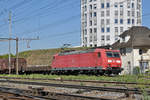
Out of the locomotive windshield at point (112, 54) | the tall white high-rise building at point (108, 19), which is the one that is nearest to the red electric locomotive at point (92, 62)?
the locomotive windshield at point (112, 54)

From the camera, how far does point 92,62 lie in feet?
92.9

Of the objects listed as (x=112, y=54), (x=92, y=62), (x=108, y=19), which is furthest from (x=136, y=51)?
(x=108, y=19)

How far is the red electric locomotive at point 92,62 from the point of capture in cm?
2723

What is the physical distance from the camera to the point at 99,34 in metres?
77.5

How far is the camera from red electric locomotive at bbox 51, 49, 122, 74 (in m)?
27.2

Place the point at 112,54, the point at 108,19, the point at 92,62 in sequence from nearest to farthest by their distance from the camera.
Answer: the point at 92,62 → the point at 112,54 → the point at 108,19

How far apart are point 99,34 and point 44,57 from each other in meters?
19.2

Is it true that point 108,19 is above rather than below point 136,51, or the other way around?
above

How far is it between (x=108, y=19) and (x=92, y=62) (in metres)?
50.3

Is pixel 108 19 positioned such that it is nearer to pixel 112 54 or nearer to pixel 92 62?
pixel 112 54

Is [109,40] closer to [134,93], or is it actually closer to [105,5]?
[105,5]

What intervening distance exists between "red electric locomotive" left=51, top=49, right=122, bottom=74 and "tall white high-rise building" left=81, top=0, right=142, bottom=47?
4453 centimetres

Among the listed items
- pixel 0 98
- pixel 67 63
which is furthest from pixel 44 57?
pixel 0 98

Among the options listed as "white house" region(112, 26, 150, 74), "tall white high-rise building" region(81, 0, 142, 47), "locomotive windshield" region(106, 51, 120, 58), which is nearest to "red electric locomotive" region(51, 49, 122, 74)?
"locomotive windshield" region(106, 51, 120, 58)
